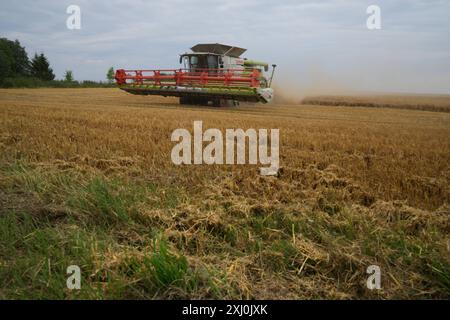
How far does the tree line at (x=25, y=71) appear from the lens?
4070 centimetres

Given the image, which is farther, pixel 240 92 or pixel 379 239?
pixel 240 92

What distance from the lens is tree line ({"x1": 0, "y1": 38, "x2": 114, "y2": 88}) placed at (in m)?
40.7

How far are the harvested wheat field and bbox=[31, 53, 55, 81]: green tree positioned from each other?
54.2m

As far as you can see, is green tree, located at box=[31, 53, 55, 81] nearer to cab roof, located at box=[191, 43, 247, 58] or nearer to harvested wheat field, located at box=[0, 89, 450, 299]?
cab roof, located at box=[191, 43, 247, 58]

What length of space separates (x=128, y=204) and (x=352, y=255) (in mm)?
2127

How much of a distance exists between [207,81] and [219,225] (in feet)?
45.2

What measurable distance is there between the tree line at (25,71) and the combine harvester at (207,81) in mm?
27314

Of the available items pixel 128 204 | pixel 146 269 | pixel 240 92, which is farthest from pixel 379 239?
pixel 240 92

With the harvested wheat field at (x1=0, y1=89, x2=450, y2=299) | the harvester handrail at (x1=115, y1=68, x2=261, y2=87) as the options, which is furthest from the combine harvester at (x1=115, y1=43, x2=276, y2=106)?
the harvested wheat field at (x1=0, y1=89, x2=450, y2=299)

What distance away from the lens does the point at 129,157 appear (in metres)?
5.73

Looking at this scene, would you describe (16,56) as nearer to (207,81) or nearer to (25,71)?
(25,71)

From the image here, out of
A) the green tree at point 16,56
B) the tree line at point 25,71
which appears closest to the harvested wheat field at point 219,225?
the tree line at point 25,71

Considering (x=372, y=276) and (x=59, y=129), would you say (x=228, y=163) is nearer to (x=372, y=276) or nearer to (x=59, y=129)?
(x=372, y=276)

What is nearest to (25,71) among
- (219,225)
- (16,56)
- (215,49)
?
(16,56)
